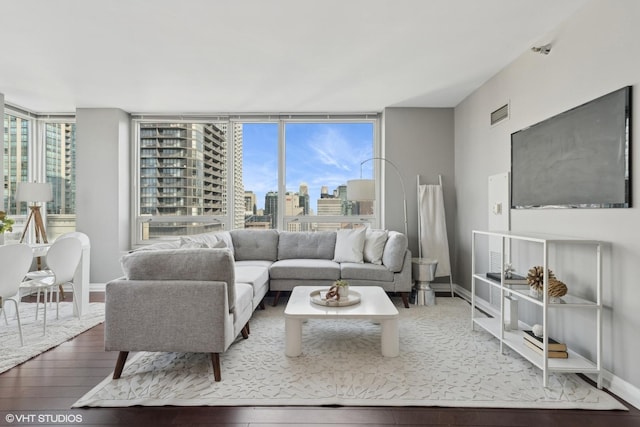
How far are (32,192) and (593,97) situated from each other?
5.89m

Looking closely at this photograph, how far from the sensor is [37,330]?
3.16 meters

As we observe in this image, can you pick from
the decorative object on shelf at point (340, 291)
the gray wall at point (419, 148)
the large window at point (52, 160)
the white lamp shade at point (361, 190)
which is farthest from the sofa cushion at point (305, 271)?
the large window at point (52, 160)

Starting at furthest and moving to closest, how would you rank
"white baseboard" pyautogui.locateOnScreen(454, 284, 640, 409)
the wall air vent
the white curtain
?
the white curtain, the wall air vent, "white baseboard" pyautogui.locateOnScreen(454, 284, 640, 409)

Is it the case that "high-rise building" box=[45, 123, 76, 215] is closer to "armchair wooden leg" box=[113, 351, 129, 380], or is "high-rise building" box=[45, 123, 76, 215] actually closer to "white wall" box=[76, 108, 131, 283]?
"white wall" box=[76, 108, 131, 283]

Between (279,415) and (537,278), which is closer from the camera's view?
(279,415)

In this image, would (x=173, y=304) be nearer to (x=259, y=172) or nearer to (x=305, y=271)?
(x=305, y=271)

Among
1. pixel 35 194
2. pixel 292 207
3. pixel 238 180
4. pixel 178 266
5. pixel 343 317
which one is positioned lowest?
pixel 343 317

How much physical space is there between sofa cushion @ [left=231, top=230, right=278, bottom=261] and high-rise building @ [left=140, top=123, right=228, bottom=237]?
785 millimetres

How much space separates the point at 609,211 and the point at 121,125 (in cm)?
561

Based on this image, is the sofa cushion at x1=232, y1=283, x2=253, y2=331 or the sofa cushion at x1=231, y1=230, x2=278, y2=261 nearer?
the sofa cushion at x1=232, y1=283, x2=253, y2=331

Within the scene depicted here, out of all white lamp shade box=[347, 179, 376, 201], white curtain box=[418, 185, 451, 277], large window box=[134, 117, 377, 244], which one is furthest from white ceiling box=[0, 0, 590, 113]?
white curtain box=[418, 185, 451, 277]

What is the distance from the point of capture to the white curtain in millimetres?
4492

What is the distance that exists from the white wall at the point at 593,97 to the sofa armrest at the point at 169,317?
245 cm

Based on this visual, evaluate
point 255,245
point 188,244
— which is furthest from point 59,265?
point 255,245
